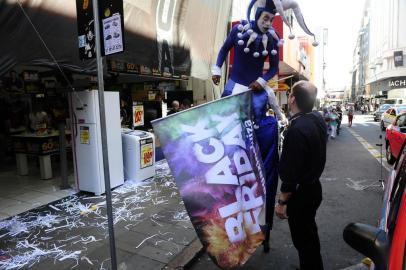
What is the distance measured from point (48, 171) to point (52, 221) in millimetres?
2788

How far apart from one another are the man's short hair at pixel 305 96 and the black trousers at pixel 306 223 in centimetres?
69

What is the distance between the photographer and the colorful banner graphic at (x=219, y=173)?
284cm

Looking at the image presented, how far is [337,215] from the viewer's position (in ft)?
18.0

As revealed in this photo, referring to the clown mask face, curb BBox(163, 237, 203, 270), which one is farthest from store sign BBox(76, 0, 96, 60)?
curb BBox(163, 237, 203, 270)

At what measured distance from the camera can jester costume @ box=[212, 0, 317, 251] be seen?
3.98 m

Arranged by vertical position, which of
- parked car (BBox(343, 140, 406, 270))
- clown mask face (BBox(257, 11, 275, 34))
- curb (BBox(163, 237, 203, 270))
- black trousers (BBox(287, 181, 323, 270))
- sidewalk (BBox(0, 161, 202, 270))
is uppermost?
clown mask face (BBox(257, 11, 275, 34))

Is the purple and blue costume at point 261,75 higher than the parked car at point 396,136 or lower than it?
higher

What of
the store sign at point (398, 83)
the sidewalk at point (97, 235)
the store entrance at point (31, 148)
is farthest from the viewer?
the store sign at point (398, 83)

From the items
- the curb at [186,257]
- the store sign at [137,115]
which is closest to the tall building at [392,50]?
the store sign at [137,115]

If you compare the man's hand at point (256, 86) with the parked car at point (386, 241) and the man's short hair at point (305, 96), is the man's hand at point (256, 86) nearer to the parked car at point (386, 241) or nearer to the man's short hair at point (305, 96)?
the man's short hair at point (305, 96)

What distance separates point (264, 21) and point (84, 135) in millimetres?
3785

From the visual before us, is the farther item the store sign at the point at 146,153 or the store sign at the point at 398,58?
the store sign at the point at 398,58

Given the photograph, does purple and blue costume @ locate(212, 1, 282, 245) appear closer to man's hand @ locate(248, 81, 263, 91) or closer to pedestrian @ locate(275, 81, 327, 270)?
man's hand @ locate(248, 81, 263, 91)

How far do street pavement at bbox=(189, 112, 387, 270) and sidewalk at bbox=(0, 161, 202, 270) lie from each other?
498mm
